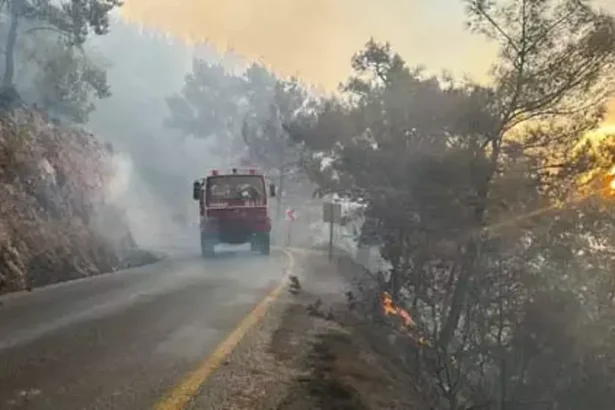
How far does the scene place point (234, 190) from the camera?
26.2 meters

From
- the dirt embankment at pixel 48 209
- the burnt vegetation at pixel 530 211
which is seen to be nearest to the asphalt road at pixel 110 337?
the dirt embankment at pixel 48 209

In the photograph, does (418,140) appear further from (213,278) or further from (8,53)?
(8,53)

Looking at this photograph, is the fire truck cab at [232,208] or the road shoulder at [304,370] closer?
the road shoulder at [304,370]

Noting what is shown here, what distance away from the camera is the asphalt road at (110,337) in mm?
5341

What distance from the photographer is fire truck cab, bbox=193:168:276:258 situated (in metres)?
26.0

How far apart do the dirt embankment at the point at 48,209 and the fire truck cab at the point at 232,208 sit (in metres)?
2.59

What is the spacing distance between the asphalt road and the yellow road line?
3.1 inches

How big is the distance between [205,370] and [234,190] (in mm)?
19946

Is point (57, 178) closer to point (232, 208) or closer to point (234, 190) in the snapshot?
point (232, 208)

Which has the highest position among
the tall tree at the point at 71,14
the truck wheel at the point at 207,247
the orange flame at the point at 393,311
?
the tall tree at the point at 71,14

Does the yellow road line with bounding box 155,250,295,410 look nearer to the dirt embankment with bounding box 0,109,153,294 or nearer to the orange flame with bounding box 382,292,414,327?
the orange flame with bounding box 382,292,414,327

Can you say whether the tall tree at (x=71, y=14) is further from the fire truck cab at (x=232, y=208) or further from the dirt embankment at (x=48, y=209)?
the fire truck cab at (x=232, y=208)

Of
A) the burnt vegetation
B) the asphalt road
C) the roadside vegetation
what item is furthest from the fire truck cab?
the asphalt road

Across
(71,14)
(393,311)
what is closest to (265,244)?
(71,14)
